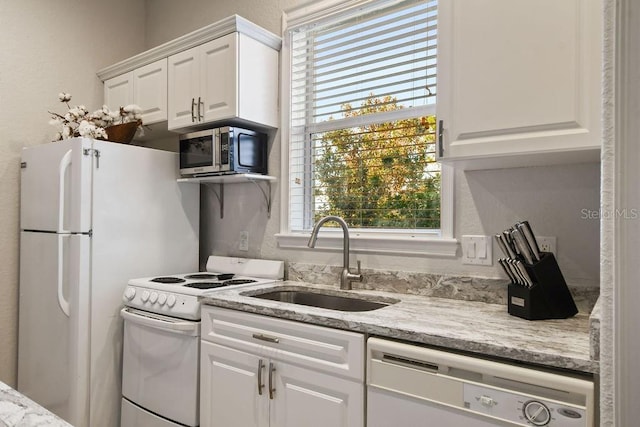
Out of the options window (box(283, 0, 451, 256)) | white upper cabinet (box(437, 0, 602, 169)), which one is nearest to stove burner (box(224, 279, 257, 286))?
window (box(283, 0, 451, 256))

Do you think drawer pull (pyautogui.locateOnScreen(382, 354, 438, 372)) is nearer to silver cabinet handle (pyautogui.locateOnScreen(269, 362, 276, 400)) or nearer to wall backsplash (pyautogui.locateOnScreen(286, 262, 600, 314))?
silver cabinet handle (pyautogui.locateOnScreen(269, 362, 276, 400))

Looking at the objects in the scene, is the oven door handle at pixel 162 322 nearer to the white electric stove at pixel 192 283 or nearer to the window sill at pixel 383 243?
the white electric stove at pixel 192 283

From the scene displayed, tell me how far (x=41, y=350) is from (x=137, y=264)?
732mm

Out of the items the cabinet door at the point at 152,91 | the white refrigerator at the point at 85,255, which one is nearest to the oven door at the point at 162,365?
the white refrigerator at the point at 85,255

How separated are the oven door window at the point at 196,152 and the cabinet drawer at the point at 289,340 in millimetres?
902

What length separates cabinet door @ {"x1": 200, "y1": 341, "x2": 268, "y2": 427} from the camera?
175cm

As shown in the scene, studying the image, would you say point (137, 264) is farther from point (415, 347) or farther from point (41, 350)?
point (415, 347)

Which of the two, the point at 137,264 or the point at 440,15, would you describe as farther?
the point at 137,264

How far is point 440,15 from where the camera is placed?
163 cm

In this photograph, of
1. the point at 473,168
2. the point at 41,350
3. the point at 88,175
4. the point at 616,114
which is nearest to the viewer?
the point at 616,114

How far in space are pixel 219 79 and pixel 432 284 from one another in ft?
5.11

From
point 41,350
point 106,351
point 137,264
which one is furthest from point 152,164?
point 41,350

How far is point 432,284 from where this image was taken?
2.00 metres

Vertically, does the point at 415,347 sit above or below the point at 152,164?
below
